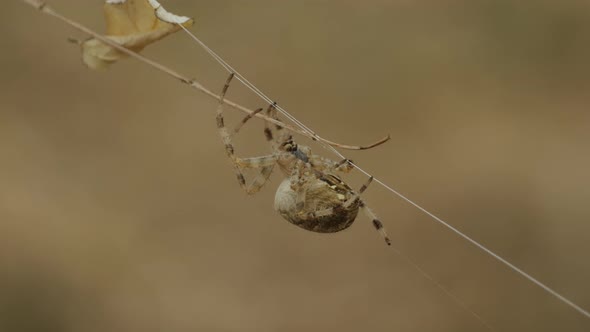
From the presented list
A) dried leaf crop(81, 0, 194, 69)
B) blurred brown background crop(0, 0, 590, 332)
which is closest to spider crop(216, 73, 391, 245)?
dried leaf crop(81, 0, 194, 69)

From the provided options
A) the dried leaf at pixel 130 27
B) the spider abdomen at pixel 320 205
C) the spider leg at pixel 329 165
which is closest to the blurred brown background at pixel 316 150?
the spider abdomen at pixel 320 205

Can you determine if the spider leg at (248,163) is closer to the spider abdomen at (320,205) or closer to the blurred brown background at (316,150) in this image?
the spider abdomen at (320,205)

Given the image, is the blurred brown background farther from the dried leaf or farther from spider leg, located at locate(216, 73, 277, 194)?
the dried leaf

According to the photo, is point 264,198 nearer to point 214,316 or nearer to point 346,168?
point 214,316

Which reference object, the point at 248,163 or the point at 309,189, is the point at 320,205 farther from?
the point at 248,163

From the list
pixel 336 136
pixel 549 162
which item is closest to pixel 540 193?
pixel 549 162

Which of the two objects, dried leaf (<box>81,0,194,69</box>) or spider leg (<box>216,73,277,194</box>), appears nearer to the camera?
dried leaf (<box>81,0,194,69</box>)

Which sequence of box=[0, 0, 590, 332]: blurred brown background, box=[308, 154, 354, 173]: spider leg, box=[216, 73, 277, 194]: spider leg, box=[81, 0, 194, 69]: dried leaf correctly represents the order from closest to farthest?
box=[81, 0, 194, 69]: dried leaf < box=[308, 154, 354, 173]: spider leg < box=[216, 73, 277, 194]: spider leg < box=[0, 0, 590, 332]: blurred brown background
